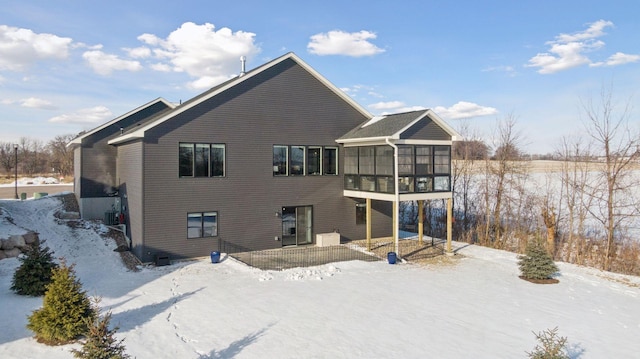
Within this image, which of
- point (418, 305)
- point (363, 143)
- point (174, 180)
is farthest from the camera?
point (363, 143)

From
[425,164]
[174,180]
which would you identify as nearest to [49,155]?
[174,180]

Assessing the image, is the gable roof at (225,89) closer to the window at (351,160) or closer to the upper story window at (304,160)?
the window at (351,160)

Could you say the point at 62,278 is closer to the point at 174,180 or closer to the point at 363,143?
the point at 174,180

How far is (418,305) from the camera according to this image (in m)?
11.7

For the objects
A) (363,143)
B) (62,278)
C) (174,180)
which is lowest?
(62,278)

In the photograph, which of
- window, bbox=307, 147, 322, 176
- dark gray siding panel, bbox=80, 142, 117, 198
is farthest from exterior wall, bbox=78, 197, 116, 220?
window, bbox=307, 147, 322, 176

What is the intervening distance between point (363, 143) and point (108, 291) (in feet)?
36.9

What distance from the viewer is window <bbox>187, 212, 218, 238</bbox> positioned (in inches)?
631

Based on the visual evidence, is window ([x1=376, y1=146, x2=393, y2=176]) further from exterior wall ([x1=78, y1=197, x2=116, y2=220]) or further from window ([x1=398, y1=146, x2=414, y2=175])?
exterior wall ([x1=78, y1=197, x2=116, y2=220])

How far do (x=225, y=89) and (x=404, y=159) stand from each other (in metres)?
7.66

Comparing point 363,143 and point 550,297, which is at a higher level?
point 363,143

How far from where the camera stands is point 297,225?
1844 cm

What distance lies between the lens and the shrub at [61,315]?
26.7 feet

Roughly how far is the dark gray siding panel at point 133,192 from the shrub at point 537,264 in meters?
14.0
